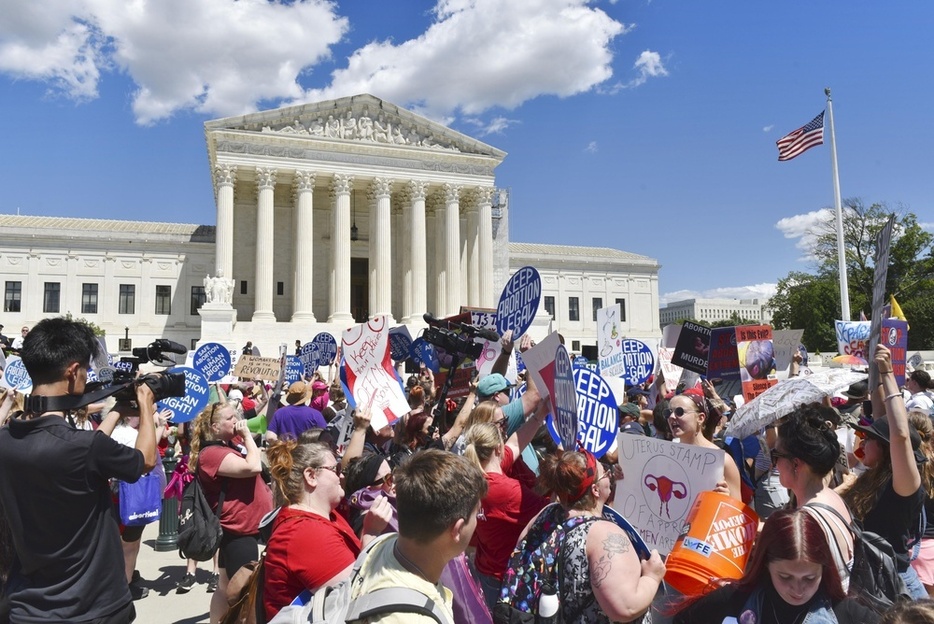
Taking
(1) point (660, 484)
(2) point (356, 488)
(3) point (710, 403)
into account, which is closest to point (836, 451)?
(1) point (660, 484)

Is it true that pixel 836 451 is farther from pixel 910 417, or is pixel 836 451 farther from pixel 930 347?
pixel 930 347

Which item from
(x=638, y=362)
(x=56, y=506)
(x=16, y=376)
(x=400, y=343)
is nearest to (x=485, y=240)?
→ (x=400, y=343)

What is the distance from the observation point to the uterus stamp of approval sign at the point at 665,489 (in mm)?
3535

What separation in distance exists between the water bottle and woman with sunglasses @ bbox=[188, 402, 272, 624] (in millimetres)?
2653

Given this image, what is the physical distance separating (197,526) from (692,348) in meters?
5.98

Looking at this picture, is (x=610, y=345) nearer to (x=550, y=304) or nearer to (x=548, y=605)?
(x=548, y=605)

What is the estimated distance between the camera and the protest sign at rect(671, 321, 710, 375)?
8.17m

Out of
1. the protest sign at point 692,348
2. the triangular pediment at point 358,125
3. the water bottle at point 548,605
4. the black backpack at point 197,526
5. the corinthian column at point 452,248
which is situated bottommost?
the black backpack at point 197,526

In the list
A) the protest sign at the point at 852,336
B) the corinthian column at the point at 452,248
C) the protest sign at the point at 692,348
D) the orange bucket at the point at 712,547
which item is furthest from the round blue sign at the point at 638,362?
the corinthian column at the point at 452,248

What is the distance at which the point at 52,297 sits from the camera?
148 feet

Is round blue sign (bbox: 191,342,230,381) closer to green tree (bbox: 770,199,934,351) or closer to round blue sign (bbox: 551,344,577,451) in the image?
round blue sign (bbox: 551,344,577,451)

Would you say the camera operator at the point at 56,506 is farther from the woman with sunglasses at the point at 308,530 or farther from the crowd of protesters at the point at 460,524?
the woman with sunglasses at the point at 308,530

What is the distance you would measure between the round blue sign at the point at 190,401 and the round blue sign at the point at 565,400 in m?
5.27

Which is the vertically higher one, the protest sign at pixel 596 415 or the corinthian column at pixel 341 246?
the corinthian column at pixel 341 246
